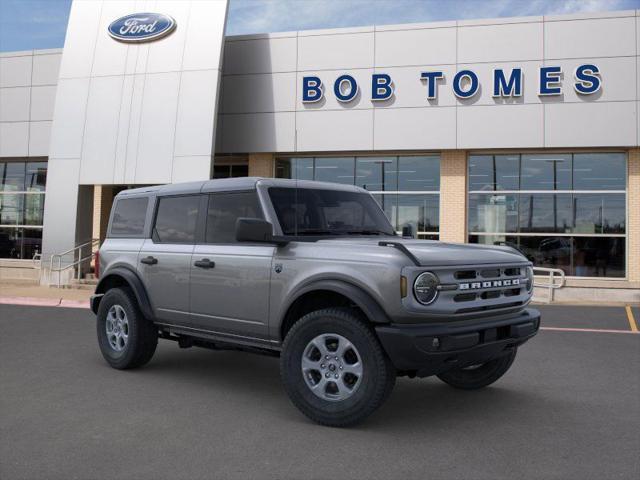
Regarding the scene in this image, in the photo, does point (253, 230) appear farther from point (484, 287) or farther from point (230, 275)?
point (484, 287)

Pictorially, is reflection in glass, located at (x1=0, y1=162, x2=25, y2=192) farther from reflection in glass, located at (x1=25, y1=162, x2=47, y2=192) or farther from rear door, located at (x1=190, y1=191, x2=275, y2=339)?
rear door, located at (x1=190, y1=191, x2=275, y2=339)

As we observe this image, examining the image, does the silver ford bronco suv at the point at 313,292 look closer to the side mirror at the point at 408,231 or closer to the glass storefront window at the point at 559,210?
the side mirror at the point at 408,231

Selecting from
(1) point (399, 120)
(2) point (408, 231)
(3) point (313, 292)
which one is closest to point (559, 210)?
(1) point (399, 120)

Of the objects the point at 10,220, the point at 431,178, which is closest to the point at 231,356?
the point at 431,178

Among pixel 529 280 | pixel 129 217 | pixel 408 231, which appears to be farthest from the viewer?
pixel 129 217

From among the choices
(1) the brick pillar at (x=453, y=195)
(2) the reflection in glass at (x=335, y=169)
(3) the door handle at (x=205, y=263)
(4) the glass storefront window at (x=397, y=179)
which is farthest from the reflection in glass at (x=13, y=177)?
(3) the door handle at (x=205, y=263)

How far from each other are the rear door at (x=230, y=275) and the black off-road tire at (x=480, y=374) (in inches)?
78.0

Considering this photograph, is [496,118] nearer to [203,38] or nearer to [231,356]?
[203,38]

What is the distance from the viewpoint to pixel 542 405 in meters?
5.68

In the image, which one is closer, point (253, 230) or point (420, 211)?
point (253, 230)

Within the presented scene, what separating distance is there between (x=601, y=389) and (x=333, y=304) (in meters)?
3.14

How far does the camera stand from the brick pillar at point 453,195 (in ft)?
64.0

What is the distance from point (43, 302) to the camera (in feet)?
48.6

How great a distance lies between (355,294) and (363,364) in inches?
21.2
